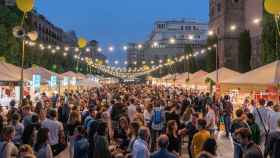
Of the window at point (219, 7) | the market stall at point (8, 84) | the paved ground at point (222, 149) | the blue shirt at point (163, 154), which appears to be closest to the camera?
the blue shirt at point (163, 154)

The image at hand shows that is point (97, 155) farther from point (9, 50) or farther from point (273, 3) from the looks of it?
point (9, 50)

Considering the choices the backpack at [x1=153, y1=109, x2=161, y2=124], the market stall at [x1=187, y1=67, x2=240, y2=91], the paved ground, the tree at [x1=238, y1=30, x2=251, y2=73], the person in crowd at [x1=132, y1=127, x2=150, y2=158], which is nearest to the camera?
the person in crowd at [x1=132, y1=127, x2=150, y2=158]

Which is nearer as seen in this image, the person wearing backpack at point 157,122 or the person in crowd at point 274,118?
the person in crowd at point 274,118

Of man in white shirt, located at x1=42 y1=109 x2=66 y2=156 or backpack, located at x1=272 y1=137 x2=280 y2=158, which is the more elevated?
man in white shirt, located at x1=42 y1=109 x2=66 y2=156

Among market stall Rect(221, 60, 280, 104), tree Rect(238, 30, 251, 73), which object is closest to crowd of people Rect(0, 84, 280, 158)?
market stall Rect(221, 60, 280, 104)

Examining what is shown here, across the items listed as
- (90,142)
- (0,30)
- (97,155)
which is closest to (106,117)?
(90,142)

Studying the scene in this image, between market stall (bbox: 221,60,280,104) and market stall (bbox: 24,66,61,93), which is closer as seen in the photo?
market stall (bbox: 221,60,280,104)

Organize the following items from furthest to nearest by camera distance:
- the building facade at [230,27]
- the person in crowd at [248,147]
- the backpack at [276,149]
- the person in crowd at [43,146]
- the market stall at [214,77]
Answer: the building facade at [230,27] < the market stall at [214,77] < the backpack at [276,149] < the person in crowd at [43,146] < the person in crowd at [248,147]

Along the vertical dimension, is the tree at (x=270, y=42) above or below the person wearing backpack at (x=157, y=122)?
above

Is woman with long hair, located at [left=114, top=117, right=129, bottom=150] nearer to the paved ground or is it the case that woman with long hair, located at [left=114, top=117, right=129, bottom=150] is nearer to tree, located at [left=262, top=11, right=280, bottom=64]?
Result: the paved ground

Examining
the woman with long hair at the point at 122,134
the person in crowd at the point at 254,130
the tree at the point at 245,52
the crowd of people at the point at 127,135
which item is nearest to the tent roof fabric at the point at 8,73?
the crowd of people at the point at 127,135

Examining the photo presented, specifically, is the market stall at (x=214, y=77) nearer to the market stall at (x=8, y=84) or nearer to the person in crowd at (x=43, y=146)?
the market stall at (x=8, y=84)

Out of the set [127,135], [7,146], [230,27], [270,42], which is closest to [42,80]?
[127,135]

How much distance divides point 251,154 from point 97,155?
3152mm
